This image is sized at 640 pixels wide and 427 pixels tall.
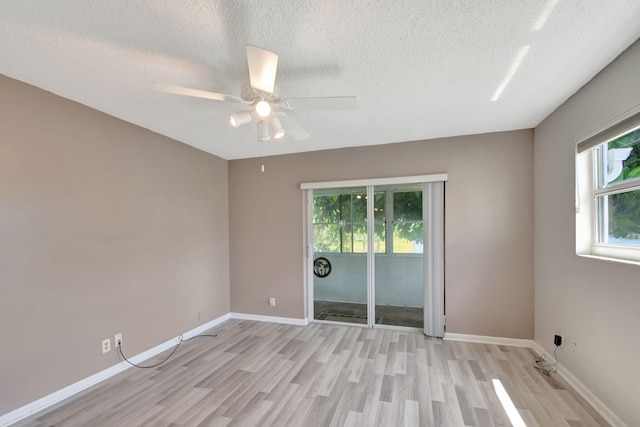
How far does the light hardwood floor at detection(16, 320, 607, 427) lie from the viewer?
6.30 ft

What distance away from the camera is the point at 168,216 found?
→ 10.3ft

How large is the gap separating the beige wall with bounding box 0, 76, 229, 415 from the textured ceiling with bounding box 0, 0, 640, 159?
324 millimetres

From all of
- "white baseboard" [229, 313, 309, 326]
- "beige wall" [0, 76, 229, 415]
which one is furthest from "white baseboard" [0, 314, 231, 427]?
"white baseboard" [229, 313, 309, 326]

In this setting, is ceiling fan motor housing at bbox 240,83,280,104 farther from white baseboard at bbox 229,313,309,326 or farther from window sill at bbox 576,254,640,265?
white baseboard at bbox 229,313,309,326

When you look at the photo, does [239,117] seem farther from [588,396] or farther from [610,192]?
[588,396]

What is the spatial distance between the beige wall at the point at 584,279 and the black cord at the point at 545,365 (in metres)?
0.12

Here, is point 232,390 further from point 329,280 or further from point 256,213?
point 256,213

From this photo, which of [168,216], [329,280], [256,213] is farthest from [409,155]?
[168,216]

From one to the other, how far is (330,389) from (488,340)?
2024 millimetres

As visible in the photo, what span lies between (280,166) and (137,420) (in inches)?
120

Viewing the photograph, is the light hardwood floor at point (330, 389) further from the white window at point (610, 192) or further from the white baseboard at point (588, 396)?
the white window at point (610, 192)

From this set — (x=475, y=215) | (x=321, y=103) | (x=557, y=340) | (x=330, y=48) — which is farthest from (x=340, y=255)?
(x=330, y=48)

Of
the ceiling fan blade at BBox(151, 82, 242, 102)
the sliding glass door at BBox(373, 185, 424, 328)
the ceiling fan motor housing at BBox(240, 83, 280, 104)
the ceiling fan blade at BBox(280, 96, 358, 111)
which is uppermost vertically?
the ceiling fan motor housing at BBox(240, 83, 280, 104)

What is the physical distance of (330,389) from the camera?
2.27 metres
